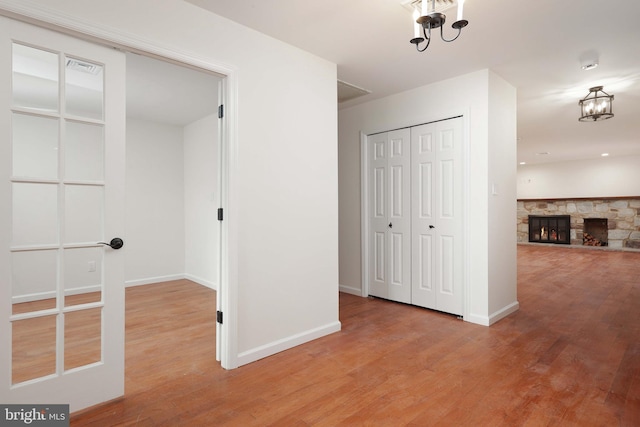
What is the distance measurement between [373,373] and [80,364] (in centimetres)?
181

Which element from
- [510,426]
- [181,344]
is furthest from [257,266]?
[510,426]

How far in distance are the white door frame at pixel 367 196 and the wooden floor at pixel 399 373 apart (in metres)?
0.49

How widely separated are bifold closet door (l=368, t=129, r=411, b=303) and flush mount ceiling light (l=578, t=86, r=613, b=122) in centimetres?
217

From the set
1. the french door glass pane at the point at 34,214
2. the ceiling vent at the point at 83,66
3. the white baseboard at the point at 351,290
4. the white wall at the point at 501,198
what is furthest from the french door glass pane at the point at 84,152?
the white baseboard at the point at 351,290

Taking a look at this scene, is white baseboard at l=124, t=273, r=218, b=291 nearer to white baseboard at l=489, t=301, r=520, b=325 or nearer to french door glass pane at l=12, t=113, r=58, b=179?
french door glass pane at l=12, t=113, r=58, b=179

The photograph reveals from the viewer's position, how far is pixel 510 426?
1779 millimetres

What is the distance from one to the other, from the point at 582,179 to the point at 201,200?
10.4 meters

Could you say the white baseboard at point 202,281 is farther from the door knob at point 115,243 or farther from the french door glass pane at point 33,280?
the french door glass pane at point 33,280

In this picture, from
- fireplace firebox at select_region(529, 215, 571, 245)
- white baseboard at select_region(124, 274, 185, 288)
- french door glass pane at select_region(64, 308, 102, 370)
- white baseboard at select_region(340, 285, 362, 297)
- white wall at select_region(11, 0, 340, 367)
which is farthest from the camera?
fireplace firebox at select_region(529, 215, 571, 245)

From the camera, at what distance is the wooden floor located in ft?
6.15

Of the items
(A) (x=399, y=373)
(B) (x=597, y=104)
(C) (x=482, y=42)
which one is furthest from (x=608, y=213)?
(A) (x=399, y=373)

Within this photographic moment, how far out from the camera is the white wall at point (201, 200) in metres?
4.90

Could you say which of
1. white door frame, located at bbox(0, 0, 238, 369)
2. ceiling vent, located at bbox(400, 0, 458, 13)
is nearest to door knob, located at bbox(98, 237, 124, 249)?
white door frame, located at bbox(0, 0, 238, 369)

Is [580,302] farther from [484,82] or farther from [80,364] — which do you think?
[80,364]
